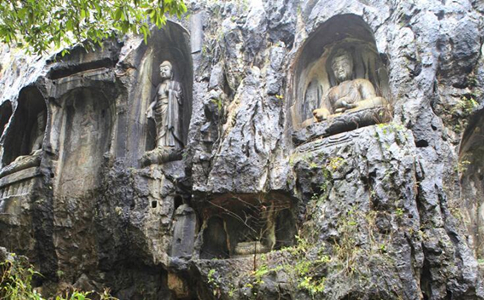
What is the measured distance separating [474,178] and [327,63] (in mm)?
3385

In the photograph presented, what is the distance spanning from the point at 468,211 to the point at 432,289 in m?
2.06

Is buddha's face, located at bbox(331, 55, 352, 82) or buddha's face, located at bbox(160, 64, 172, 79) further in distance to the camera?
buddha's face, located at bbox(160, 64, 172, 79)

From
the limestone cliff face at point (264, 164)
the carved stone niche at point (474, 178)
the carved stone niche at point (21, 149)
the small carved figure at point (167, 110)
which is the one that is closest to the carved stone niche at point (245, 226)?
the limestone cliff face at point (264, 164)

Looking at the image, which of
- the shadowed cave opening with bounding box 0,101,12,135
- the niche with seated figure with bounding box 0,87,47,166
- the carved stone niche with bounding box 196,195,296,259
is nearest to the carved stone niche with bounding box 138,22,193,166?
the carved stone niche with bounding box 196,195,296,259

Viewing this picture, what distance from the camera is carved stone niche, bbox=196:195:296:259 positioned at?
26.9 feet

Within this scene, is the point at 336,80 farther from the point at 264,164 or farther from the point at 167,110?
the point at 167,110

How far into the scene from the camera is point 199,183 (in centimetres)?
834

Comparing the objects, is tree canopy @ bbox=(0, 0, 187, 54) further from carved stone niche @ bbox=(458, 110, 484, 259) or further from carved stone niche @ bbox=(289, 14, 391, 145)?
carved stone niche @ bbox=(458, 110, 484, 259)

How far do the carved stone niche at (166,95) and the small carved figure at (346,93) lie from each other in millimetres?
2672

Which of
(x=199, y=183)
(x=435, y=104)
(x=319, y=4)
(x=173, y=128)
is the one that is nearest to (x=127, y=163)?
(x=173, y=128)

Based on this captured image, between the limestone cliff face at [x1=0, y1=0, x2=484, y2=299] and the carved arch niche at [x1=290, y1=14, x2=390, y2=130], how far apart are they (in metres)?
0.04

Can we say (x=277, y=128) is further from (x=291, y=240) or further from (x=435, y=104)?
(x=435, y=104)

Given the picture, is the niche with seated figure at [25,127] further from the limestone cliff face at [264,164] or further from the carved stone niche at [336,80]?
the carved stone niche at [336,80]

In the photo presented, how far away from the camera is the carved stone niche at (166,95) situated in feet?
33.0
